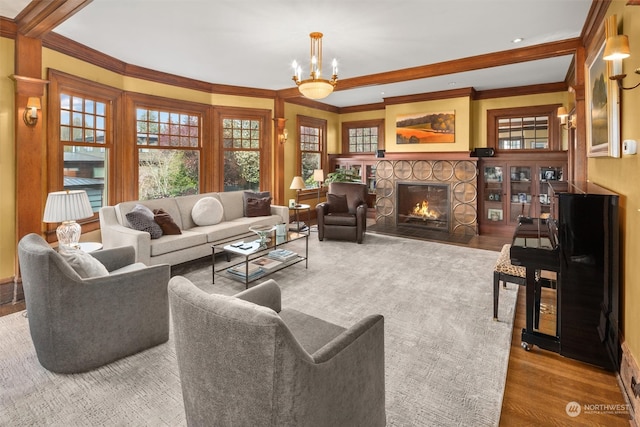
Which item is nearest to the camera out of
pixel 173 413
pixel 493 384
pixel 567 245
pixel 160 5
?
pixel 173 413

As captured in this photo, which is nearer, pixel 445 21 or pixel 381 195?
pixel 445 21

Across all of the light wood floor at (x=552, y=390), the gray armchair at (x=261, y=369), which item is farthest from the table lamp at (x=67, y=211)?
the light wood floor at (x=552, y=390)

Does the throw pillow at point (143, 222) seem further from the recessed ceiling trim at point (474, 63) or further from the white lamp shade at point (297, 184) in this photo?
the recessed ceiling trim at point (474, 63)

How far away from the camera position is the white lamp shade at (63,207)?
3107mm

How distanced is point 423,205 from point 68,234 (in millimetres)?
6326

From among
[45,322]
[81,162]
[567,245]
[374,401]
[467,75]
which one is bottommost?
[374,401]

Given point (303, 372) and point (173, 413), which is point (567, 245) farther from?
point (173, 413)

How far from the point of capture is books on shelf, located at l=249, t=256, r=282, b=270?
4145 mm

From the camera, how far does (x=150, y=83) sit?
5438mm

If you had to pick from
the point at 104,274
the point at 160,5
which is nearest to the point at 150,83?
the point at 160,5

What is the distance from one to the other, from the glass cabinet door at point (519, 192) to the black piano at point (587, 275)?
4606 mm

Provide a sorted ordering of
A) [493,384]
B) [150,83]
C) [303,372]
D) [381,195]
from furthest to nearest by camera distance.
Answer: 1. [381,195]
2. [150,83]
3. [493,384]
4. [303,372]

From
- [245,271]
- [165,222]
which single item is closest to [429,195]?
[245,271]

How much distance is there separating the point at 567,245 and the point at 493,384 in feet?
3.56
